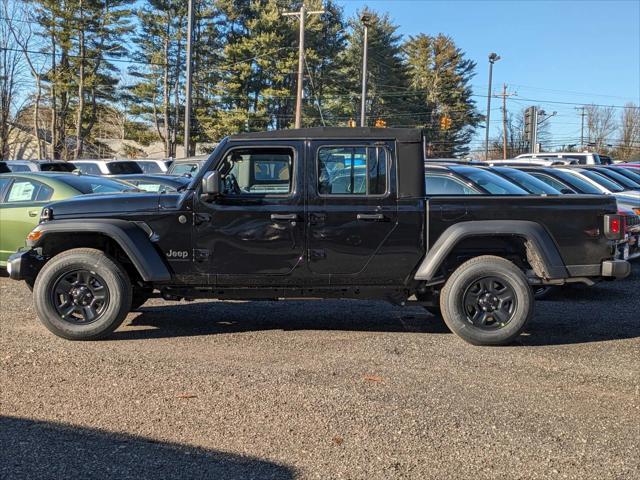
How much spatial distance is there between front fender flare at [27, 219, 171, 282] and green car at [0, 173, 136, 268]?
290 cm

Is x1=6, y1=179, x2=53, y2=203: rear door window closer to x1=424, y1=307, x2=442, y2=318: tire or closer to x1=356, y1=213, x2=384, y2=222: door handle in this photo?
x1=356, y1=213, x2=384, y2=222: door handle

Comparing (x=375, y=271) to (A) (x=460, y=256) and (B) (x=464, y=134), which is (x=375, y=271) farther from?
(B) (x=464, y=134)

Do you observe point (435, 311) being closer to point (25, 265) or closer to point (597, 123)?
point (25, 265)

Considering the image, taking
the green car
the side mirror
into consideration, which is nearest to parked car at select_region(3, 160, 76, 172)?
the green car

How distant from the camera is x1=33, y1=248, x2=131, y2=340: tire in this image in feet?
20.0

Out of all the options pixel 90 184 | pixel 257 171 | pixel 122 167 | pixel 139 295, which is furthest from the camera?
pixel 122 167

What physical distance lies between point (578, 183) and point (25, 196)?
10027mm

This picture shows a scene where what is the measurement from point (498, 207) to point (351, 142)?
1.55 m

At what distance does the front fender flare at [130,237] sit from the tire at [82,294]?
0.81ft

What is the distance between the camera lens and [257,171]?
6.24 meters

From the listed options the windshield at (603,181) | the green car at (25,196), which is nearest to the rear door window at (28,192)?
the green car at (25,196)

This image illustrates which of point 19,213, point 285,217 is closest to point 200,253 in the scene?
point 285,217

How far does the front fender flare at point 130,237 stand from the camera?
5984 millimetres

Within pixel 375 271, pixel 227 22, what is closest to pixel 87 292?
pixel 375 271
